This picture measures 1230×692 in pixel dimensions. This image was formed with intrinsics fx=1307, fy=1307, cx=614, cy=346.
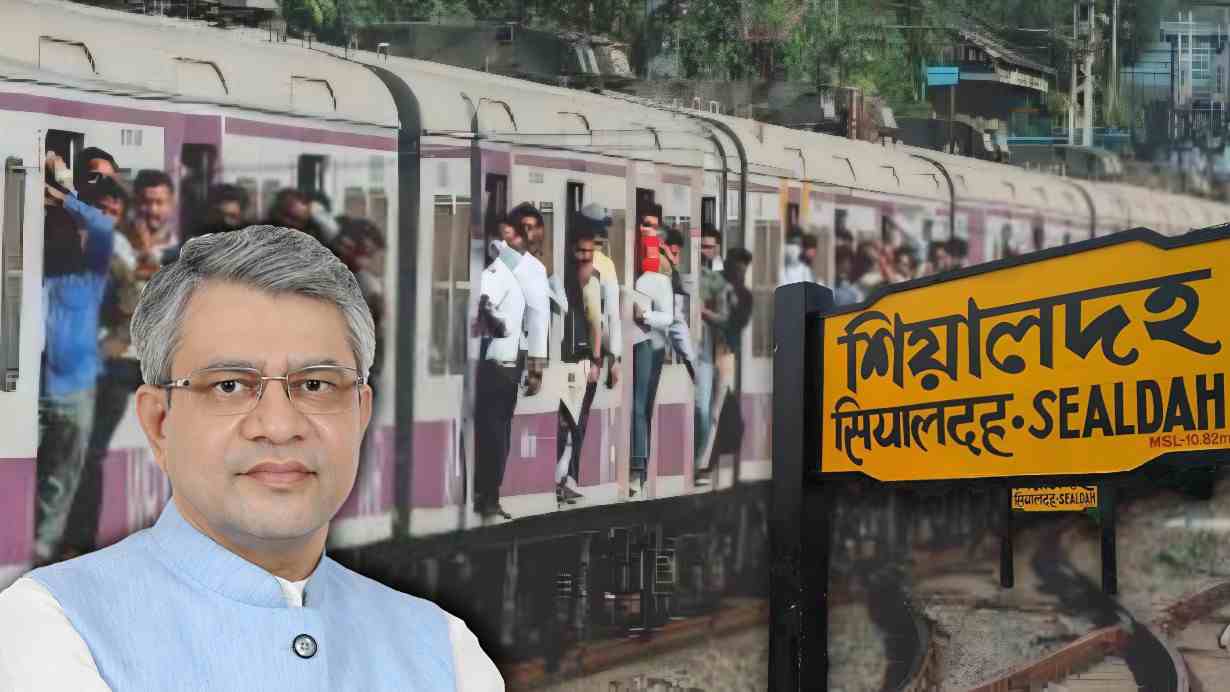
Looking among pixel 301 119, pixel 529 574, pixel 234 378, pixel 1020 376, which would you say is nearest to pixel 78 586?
pixel 234 378

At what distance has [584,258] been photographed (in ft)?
15.8

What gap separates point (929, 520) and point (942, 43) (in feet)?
9.18

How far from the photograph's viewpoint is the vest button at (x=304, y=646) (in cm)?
106

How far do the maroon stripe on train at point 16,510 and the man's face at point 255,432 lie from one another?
8.64 feet

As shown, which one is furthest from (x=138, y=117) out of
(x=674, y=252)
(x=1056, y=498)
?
(x=1056, y=498)

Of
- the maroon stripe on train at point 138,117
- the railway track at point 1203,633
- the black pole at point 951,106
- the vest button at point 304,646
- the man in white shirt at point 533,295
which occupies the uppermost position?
the black pole at point 951,106

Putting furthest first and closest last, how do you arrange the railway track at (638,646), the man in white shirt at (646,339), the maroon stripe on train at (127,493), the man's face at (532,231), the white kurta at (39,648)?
the man in white shirt at (646,339)
the railway track at (638,646)
the man's face at (532,231)
the maroon stripe on train at (127,493)
the white kurta at (39,648)

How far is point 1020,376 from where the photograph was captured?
2.40 m

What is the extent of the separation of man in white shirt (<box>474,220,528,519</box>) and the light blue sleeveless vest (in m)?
3.39

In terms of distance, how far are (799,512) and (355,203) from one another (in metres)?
1.98

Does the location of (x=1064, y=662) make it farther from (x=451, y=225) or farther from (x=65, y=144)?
(x=65, y=144)

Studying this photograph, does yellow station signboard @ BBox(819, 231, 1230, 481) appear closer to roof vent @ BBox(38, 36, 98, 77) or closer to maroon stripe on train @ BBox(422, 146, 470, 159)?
maroon stripe on train @ BBox(422, 146, 470, 159)

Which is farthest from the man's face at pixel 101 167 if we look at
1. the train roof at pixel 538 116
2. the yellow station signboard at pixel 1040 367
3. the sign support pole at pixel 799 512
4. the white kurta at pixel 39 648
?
the white kurta at pixel 39 648

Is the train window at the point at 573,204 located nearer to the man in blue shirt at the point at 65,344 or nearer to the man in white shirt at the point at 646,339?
the man in white shirt at the point at 646,339
